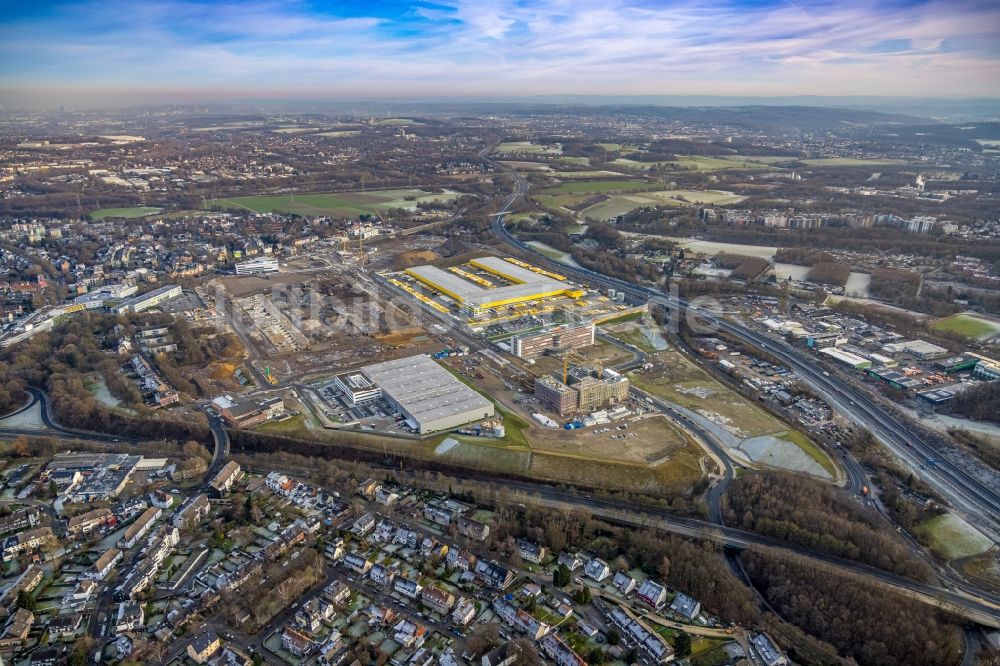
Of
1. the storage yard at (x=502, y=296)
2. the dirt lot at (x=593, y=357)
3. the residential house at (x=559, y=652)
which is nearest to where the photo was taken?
the residential house at (x=559, y=652)

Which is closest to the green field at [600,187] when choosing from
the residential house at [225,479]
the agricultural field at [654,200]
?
the agricultural field at [654,200]

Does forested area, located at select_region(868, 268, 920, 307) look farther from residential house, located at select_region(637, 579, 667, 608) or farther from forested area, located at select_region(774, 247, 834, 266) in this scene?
residential house, located at select_region(637, 579, 667, 608)

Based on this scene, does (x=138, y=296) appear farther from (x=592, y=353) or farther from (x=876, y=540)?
(x=876, y=540)

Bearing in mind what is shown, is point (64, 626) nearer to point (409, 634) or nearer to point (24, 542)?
point (24, 542)

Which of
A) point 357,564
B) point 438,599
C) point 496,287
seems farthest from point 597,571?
point 496,287

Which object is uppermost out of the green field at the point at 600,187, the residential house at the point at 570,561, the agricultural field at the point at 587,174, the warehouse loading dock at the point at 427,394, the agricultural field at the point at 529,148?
the agricultural field at the point at 529,148

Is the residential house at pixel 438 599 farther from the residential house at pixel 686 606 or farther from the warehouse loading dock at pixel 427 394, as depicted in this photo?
the warehouse loading dock at pixel 427 394

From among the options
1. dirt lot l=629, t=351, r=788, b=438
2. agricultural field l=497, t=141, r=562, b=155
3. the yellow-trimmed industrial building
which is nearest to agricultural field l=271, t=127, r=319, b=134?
agricultural field l=497, t=141, r=562, b=155
